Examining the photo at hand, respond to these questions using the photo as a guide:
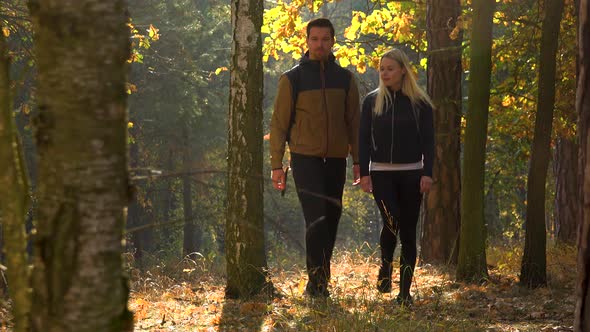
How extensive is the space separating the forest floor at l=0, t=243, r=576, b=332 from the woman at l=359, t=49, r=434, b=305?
0.51 m

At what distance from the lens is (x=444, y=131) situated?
34.3 ft

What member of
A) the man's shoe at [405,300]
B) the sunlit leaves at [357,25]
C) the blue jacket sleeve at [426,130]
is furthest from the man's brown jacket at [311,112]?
the sunlit leaves at [357,25]

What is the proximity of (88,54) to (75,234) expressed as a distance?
1.70ft

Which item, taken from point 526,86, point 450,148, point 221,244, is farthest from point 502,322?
point 221,244

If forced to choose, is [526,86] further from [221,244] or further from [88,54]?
[221,244]

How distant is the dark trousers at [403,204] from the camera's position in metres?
7.02

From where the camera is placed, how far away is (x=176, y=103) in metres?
30.0

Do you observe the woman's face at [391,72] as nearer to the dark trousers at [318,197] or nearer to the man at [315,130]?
the man at [315,130]

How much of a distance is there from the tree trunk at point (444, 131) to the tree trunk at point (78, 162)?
315 inches

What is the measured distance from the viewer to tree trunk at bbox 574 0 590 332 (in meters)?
3.51

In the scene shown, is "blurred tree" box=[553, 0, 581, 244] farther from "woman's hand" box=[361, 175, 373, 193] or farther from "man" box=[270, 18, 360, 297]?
"woman's hand" box=[361, 175, 373, 193]

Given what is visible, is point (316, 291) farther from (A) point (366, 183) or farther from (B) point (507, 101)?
(B) point (507, 101)

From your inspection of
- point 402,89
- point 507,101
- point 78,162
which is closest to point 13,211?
point 78,162

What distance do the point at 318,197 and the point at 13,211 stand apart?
490 cm
